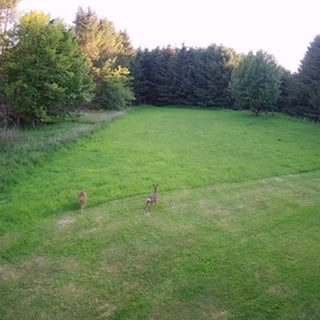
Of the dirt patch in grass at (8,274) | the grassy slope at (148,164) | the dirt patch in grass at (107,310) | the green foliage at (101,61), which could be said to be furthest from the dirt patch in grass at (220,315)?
the green foliage at (101,61)

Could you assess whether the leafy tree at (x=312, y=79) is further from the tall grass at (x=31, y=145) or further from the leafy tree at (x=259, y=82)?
the tall grass at (x=31, y=145)

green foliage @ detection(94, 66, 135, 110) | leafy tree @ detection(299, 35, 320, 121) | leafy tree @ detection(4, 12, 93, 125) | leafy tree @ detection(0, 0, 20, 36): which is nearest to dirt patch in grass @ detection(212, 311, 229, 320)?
leafy tree @ detection(4, 12, 93, 125)

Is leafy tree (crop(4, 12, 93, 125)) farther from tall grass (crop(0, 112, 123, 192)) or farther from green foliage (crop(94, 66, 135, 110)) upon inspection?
green foliage (crop(94, 66, 135, 110))

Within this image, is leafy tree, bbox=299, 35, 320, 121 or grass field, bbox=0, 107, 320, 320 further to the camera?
leafy tree, bbox=299, 35, 320, 121

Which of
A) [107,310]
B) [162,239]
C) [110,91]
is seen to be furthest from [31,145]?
[110,91]

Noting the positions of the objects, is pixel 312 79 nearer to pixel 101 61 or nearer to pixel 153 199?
pixel 101 61
